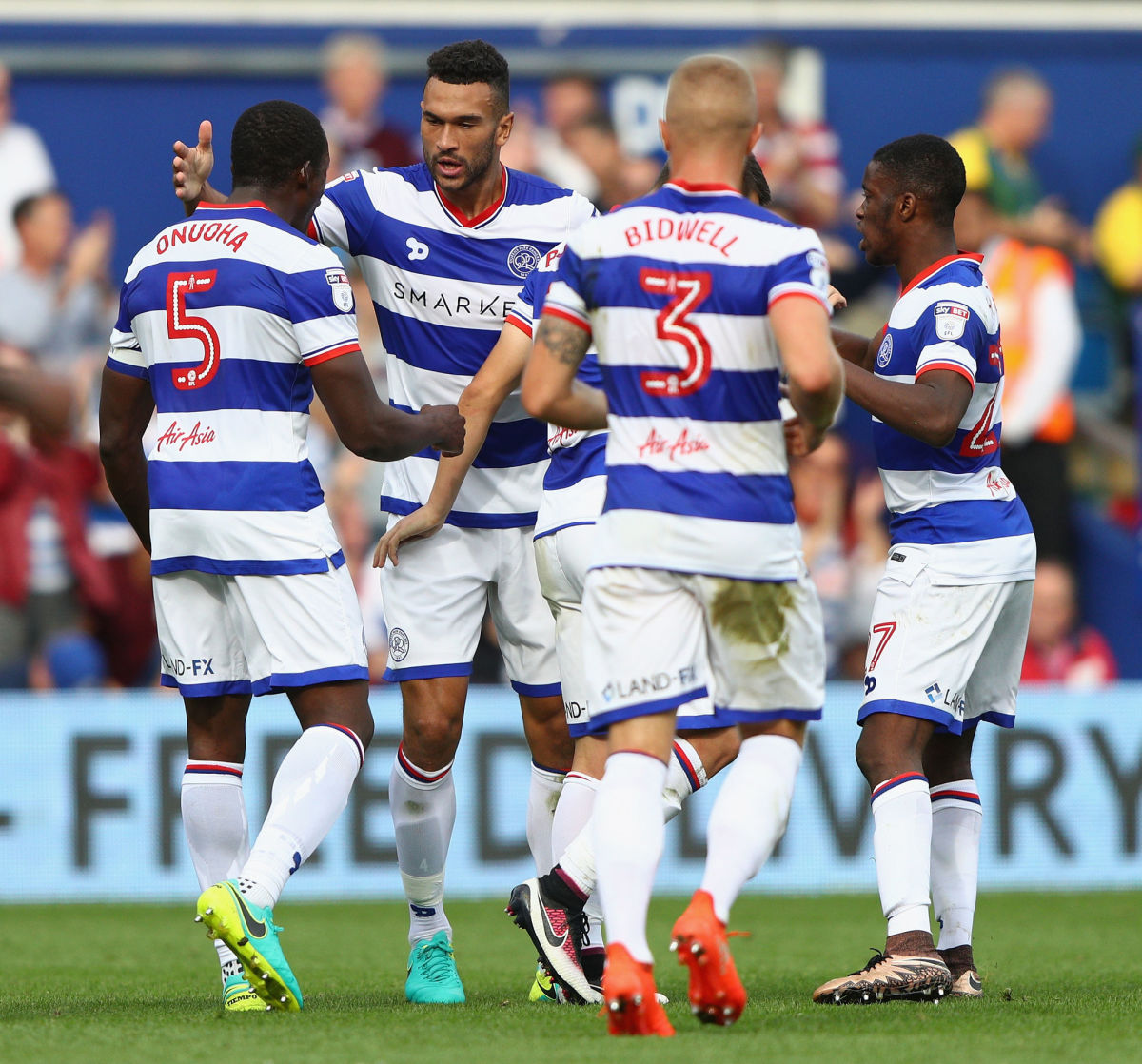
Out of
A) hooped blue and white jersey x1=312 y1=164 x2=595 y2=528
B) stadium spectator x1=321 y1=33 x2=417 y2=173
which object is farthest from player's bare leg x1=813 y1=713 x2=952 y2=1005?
stadium spectator x1=321 y1=33 x2=417 y2=173

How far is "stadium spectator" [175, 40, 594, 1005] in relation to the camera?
18.5ft

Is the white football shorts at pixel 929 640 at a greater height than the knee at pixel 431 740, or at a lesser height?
greater

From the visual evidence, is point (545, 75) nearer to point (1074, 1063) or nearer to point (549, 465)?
point (549, 465)

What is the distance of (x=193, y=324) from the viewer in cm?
503

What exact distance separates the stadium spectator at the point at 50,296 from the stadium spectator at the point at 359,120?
1699 mm

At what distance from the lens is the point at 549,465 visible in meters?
5.63

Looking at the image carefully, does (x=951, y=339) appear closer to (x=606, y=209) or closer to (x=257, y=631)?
(x=257, y=631)

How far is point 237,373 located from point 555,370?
1116 millimetres

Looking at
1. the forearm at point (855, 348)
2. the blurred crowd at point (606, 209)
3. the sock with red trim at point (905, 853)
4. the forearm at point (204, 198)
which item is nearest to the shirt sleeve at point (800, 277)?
the forearm at point (855, 348)

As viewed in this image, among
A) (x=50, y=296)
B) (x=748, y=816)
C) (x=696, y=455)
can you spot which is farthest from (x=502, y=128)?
(x=50, y=296)

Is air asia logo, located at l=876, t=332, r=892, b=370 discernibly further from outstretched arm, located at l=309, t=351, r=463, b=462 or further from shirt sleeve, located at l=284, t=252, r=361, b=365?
shirt sleeve, located at l=284, t=252, r=361, b=365

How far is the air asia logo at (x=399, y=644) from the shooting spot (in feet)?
18.6

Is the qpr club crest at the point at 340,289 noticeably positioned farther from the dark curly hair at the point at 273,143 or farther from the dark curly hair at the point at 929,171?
the dark curly hair at the point at 929,171

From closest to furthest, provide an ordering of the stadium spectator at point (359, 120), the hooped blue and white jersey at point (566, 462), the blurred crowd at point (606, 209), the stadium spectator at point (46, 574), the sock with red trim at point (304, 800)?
the sock with red trim at point (304, 800) < the hooped blue and white jersey at point (566, 462) < the stadium spectator at point (46, 574) < the blurred crowd at point (606, 209) < the stadium spectator at point (359, 120)
